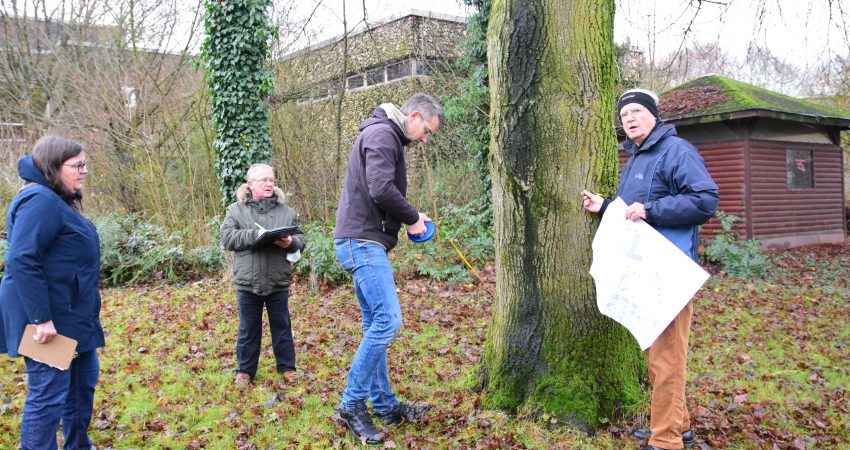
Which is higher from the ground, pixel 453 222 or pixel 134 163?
pixel 134 163

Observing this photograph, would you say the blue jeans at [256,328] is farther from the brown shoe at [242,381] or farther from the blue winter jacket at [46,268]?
the blue winter jacket at [46,268]

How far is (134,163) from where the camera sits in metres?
14.5

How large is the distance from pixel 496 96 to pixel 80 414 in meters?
3.19

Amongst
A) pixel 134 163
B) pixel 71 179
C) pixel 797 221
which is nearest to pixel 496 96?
pixel 71 179

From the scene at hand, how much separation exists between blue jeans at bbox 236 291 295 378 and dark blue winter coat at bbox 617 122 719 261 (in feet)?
9.90

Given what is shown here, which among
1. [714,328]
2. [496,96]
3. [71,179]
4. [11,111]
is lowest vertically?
[714,328]

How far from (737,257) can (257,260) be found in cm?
1047

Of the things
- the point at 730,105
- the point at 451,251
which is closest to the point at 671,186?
the point at 451,251

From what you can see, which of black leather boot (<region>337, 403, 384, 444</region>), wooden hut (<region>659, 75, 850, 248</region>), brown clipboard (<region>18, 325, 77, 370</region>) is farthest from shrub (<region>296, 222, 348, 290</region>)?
wooden hut (<region>659, 75, 850, 248</region>)

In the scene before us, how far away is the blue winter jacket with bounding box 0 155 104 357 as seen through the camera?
3.30 meters

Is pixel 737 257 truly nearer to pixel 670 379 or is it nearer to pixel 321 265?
pixel 321 265

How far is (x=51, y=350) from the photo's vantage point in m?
3.37

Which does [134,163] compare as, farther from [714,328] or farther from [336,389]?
[714,328]

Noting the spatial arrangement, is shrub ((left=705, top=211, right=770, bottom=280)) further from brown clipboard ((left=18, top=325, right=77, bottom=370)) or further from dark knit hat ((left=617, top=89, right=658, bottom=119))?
brown clipboard ((left=18, top=325, right=77, bottom=370))
